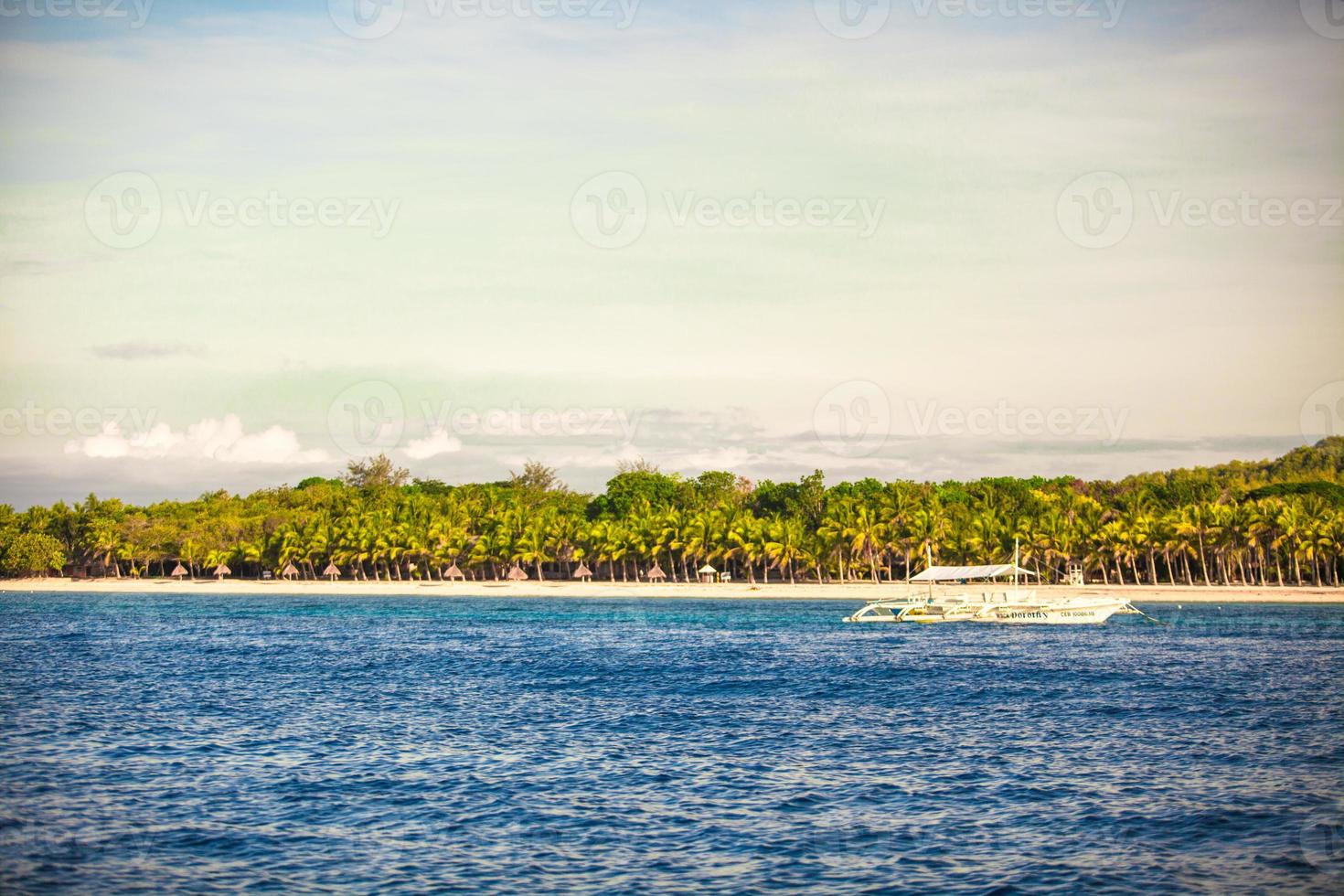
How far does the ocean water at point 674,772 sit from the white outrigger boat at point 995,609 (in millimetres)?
26384

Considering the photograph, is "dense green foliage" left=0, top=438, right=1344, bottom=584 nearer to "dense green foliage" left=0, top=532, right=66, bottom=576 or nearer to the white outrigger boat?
"dense green foliage" left=0, top=532, right=66, bottom=576

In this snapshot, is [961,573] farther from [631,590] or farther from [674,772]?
[674,772]

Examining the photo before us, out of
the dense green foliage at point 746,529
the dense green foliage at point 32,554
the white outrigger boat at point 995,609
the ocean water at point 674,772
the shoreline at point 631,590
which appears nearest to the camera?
the ocean water at point 674,772

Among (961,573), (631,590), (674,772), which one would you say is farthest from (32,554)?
(674,772)

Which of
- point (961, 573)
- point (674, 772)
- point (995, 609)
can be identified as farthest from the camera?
point (961, 573)

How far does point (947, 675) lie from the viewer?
5972 centimetres

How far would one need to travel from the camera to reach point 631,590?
15150cm

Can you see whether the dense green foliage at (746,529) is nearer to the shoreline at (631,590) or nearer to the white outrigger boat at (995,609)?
the shoreline at (631,590)

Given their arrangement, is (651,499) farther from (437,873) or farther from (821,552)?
(437,873)

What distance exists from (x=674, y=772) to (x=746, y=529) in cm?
11943

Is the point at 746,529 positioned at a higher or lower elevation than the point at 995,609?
higher

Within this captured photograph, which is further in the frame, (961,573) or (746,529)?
(746,529)

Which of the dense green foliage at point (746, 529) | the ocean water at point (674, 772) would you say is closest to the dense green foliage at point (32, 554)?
the dense green foliage at point (746, 529)

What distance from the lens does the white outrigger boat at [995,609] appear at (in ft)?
324
